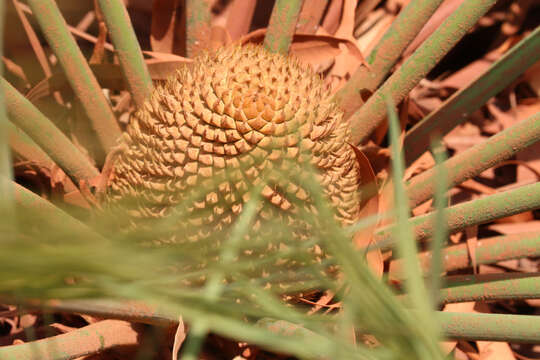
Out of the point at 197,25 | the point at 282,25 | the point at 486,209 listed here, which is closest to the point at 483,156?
the point at 486,209

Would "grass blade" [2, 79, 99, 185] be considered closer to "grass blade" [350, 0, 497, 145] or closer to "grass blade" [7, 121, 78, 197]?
"grass blade" [7, 121, 78, 197]

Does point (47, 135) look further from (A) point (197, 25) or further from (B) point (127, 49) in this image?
(A) point (197, 25)

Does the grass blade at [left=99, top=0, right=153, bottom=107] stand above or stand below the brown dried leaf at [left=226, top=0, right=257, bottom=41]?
below

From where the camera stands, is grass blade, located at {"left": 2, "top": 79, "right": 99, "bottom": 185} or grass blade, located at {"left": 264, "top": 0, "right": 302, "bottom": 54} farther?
grass blade, located at {"left": 264, "top": 0, "right": 302, "bottom": 54}

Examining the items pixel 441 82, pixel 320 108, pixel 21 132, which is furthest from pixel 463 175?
pixel 21 132

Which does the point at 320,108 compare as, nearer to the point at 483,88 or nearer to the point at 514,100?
the point at 483,88

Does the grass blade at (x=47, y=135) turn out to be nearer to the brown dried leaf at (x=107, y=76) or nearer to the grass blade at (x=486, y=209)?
the brown dried leaf at (x=107, y=76)

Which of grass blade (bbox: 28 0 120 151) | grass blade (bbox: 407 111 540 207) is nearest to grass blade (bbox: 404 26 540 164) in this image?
grass blade (bbox: 407 111 540 207)
